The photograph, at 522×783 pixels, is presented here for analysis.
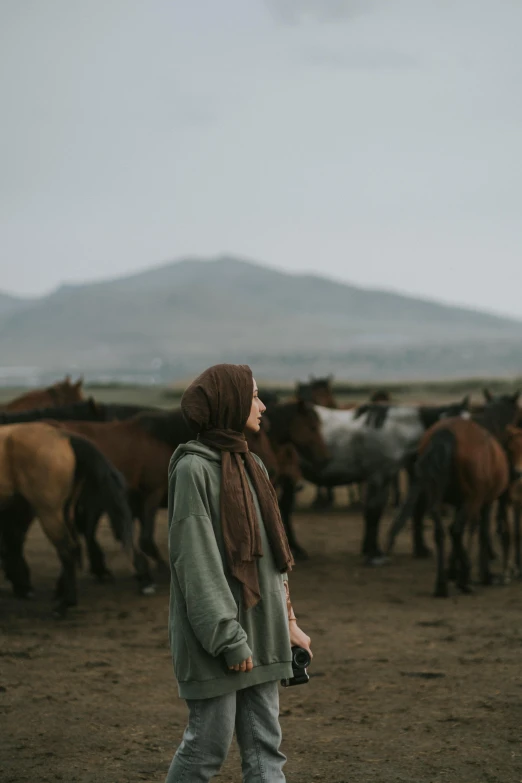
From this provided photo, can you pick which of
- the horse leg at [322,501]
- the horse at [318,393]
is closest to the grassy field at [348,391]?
the horse leg at [322,501]

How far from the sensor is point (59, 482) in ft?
28.5

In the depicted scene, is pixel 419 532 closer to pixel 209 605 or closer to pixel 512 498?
pixel 512 498

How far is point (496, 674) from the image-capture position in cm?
684

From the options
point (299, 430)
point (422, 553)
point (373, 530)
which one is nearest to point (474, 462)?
point (373, 530)

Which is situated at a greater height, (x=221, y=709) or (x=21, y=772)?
(x=221, y=709)

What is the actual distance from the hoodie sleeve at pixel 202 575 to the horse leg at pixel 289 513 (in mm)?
9052

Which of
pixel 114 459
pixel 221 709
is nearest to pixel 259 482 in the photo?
pixel 221 709

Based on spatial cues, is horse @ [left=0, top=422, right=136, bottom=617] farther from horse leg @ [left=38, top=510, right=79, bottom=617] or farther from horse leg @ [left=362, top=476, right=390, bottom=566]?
horse leg @ [left=362, top=476, right=390, bottom=566]

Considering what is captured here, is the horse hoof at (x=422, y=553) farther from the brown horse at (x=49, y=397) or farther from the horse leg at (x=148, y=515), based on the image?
the brown horse at (x=49, y=397)

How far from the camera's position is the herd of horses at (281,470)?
8.77m

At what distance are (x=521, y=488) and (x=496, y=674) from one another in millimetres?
4180

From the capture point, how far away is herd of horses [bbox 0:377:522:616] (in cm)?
877

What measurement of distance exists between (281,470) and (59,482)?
4329 millimetres

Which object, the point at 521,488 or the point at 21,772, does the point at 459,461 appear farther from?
the point at 21,772
